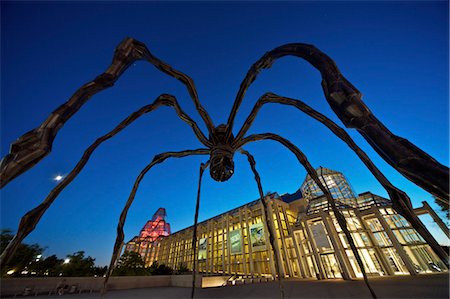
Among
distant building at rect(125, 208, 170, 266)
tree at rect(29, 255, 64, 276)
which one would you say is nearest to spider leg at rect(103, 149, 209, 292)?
tree at rect(29, 255, 64, 276)

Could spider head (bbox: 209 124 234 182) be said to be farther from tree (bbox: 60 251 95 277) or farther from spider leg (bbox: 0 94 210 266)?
tree (bbox: 60 251 95 277)

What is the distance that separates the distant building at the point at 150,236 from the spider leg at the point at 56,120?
69.6 metres

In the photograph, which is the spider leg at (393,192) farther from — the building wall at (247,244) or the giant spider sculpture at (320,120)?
the building wall at (247,244)

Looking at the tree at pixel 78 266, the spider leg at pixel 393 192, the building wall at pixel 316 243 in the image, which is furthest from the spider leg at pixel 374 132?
the tree at pixel 78 266

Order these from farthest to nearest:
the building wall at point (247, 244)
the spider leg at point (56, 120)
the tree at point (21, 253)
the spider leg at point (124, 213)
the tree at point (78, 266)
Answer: the building wall at point (247, 244) < the tree at point (78, 266) < the tree at point (21, 253) < the spider leg at point (124, 213) < the spider leg at point (56, 120)

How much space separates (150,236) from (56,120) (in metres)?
73.1

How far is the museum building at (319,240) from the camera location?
15.2 metres

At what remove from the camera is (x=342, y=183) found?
2516 centimetres

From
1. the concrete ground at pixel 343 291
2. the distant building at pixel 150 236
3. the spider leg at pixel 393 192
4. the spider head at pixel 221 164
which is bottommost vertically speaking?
the concrete ground at pixel 343 291

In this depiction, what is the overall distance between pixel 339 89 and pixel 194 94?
1.99 meters

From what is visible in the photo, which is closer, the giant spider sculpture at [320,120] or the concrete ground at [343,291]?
the giant spider sculpture at [320,120]

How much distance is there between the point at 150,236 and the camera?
6241 cm

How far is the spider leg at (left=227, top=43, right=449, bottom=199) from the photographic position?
694 millimetres

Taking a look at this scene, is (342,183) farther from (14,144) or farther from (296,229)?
(14,144)
